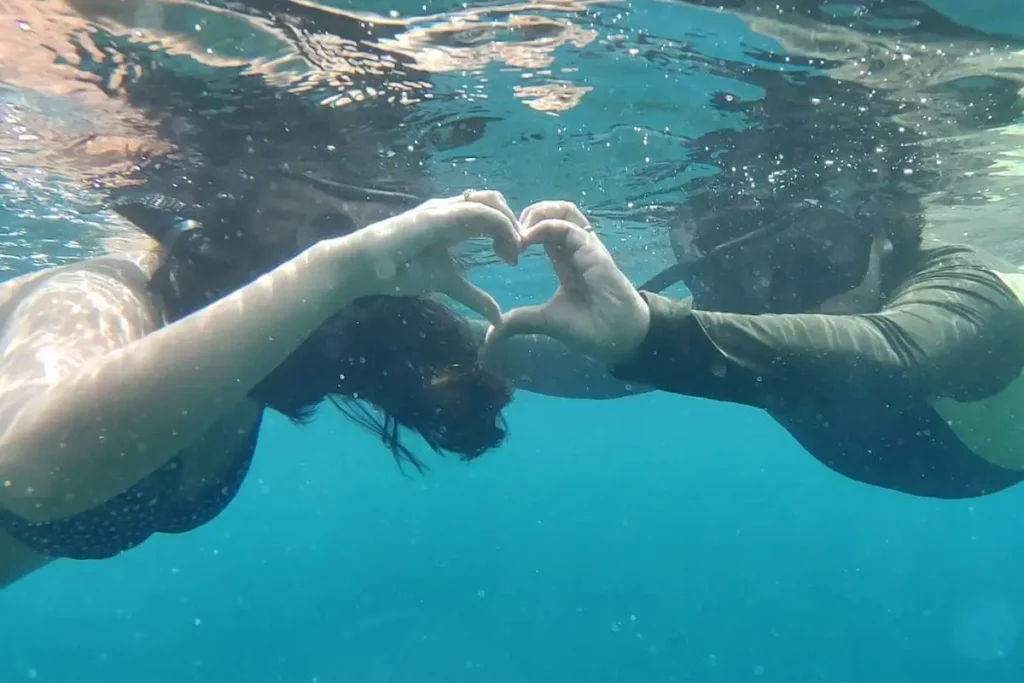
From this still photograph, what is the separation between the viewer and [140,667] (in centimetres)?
3378

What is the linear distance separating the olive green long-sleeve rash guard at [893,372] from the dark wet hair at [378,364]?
0.99 metres

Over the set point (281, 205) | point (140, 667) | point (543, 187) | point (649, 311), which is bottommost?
point (140, 667)

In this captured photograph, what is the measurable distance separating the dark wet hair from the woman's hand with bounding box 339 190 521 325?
0.60 meters

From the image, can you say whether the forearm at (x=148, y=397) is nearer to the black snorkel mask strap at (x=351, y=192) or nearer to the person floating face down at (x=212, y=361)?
the person floating face down at (x=212, y=361)

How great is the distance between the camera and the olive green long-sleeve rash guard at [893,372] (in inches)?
124

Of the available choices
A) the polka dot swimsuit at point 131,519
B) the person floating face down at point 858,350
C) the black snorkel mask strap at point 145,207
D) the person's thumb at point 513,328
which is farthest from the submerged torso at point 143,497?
the black snorkel mask strap at point 145,207

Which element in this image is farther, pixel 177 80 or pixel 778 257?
pixel 778 257

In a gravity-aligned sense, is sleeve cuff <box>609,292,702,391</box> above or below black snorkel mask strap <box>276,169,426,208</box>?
above

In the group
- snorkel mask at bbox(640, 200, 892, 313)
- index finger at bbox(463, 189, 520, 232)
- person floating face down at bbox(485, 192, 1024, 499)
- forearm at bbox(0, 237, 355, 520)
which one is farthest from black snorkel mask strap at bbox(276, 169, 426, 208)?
forearm at bbox(0, 237, 355, 520)

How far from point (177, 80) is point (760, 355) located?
20.6 feet

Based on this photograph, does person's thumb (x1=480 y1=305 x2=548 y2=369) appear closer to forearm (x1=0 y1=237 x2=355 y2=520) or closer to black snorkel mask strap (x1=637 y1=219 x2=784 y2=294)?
forearm (x1=0 y1=237 x2=355 y2=520)

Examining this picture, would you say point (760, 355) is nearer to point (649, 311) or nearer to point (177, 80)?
point (649, 311)

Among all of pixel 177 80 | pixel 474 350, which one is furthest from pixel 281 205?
pixel 474 350

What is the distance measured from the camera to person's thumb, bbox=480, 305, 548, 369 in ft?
10.9
